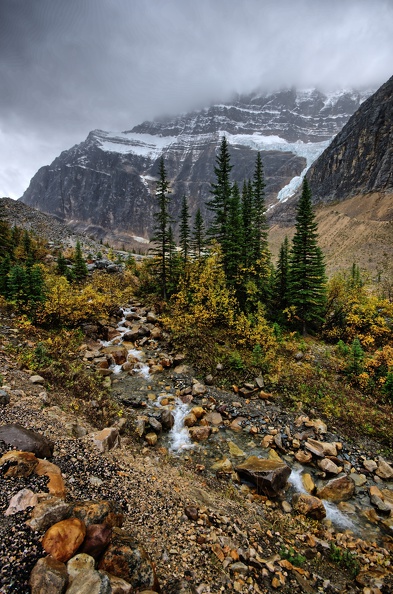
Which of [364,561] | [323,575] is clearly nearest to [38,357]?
[323,575]

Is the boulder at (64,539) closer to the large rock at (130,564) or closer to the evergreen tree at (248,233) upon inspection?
the large rock at (130,564)

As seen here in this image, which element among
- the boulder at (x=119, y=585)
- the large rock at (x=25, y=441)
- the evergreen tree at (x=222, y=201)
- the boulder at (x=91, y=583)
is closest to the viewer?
the boulder at (x=91, y=583)

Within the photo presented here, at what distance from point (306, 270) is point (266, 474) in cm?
1829

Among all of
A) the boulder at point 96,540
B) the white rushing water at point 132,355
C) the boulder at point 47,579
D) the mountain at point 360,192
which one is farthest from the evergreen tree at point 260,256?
the mountain at point 360,192

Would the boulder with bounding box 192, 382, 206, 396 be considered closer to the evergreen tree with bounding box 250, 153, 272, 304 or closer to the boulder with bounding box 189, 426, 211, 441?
the boulder with bounding box 189, 426, 211, 441

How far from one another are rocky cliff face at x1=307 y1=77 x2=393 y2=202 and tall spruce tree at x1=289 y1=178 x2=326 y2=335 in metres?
90.2

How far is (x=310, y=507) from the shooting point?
791 cm

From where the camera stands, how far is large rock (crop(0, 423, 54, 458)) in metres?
5.71

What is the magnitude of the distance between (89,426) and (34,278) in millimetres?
12268

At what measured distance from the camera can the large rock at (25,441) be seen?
225 inches

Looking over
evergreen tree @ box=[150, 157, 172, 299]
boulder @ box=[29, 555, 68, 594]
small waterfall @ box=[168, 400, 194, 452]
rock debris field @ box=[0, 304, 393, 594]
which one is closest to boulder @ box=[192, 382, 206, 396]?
small waterfall @ box=[168, 400, 194, 452]

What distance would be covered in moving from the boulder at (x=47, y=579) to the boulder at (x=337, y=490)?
27.6ft

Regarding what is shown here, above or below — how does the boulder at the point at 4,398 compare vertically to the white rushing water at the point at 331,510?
above

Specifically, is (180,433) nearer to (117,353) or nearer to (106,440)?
(106,440)
